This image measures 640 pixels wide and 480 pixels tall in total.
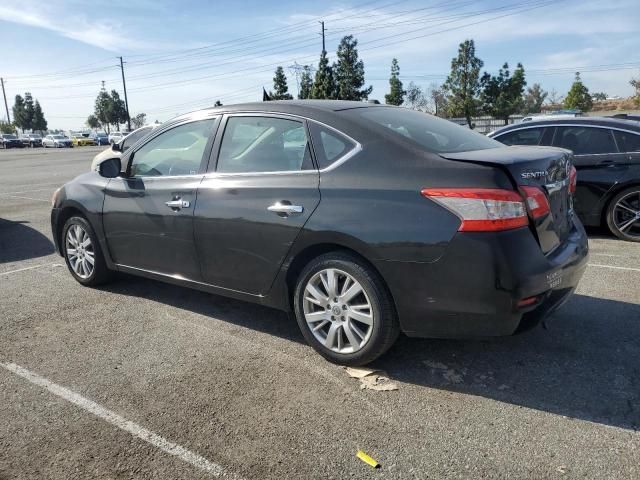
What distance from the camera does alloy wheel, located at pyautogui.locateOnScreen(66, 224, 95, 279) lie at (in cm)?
511

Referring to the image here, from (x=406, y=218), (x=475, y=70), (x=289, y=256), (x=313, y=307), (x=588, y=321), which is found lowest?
(x=588, y=321)

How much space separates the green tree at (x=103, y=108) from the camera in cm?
9119

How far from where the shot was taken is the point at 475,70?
46156 millimetres

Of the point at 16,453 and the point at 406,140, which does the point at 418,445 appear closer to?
the point at 406,140

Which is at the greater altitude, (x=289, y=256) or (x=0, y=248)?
(x=289, y=256)

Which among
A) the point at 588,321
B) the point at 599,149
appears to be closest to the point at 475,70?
the point at 599,149

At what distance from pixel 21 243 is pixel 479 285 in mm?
6895

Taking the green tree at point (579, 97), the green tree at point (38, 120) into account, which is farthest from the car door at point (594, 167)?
the green tree at point (38, 120)

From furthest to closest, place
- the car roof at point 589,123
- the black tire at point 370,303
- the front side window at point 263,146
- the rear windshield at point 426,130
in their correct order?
1. the car roof at point 589,123
2. the front side window at point 263,146
3. the rear windshield at point 426,130
4. the black tire at point 370,303

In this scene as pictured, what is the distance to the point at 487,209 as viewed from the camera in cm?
288

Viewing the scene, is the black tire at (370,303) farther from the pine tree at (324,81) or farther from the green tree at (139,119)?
the green tree at (139,119)

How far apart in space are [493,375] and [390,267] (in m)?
0.97

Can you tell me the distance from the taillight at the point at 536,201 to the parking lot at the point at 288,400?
102 cm

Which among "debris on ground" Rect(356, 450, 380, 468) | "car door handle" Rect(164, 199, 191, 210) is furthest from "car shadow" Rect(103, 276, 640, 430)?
"car door handle" Rect(164, 199, 191, 210)
